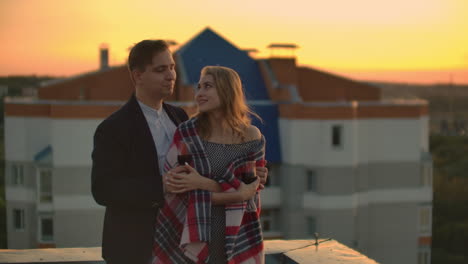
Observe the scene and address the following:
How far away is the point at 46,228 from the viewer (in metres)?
19.3

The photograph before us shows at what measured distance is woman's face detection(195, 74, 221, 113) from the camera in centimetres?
252

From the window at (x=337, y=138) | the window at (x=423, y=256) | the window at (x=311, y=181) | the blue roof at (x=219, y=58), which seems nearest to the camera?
the window at (x=337, y=138)

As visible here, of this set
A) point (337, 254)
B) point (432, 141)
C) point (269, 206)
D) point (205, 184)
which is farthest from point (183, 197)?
point (432, 141)

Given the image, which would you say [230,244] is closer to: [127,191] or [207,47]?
[127,191]

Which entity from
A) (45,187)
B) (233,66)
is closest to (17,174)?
(45,187)

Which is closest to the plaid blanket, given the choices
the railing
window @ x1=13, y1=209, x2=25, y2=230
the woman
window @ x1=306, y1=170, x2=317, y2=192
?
the woman

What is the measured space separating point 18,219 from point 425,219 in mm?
13613

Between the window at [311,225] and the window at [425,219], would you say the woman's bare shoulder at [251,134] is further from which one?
the window at [425,219]

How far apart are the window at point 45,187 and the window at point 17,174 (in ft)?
3.21

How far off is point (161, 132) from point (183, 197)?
34 cm

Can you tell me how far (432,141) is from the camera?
42.2m

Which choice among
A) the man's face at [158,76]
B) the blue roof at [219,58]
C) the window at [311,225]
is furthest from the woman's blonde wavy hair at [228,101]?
the blue roof at [219,58]

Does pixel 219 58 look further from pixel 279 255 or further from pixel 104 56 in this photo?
pixel 279 255

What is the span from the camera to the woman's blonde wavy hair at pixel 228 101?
252cm
